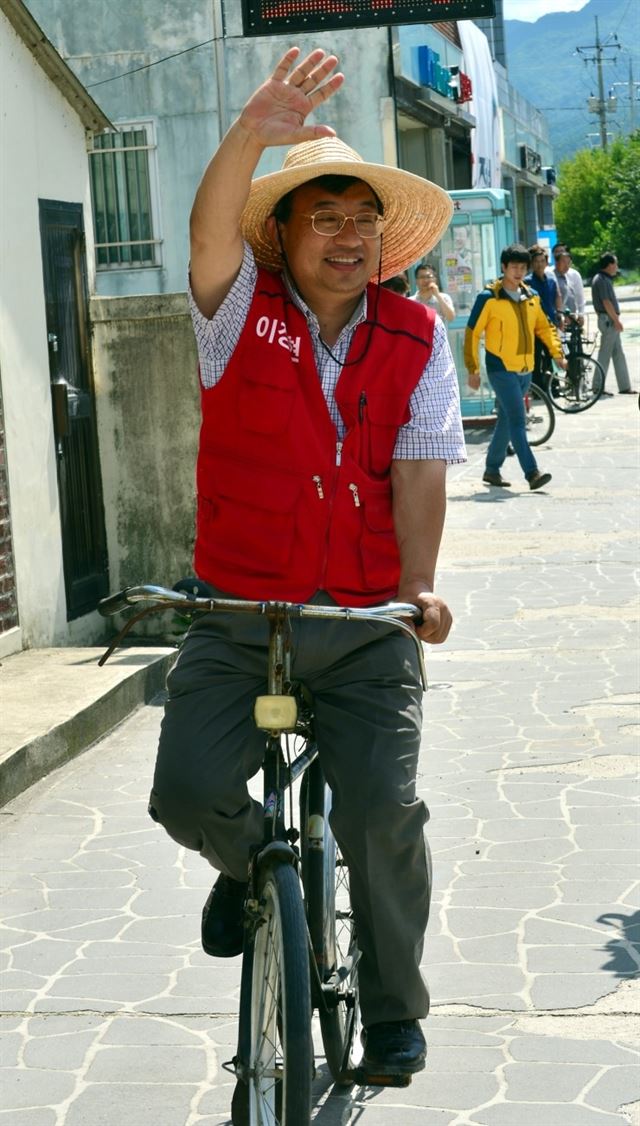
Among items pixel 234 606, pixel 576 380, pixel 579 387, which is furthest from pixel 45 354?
pixel 579 387

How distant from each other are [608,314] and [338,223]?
19896 mm

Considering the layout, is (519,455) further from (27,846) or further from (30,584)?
(27,846)

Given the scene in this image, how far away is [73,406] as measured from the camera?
384 inches

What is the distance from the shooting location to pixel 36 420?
30.2 feet

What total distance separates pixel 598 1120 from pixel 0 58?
6.68 m

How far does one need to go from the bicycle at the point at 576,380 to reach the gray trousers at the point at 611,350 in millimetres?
271

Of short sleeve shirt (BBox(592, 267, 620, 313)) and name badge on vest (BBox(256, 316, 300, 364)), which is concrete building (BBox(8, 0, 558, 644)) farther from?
name badge on vest (BBox(256, 316, 300, 364))

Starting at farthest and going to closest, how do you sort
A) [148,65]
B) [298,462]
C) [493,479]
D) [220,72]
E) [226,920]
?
[148,65]
[220,72]
[493,479]
[226,920]
[298,462]

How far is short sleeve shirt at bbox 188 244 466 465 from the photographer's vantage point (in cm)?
379

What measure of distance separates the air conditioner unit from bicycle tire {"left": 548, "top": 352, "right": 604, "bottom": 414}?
22517 millimetres

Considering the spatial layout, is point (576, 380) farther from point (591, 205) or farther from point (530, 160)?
point (591, 205)

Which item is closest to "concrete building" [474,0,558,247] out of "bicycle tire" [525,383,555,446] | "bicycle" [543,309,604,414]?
"bicycle" [543,309,604,414]

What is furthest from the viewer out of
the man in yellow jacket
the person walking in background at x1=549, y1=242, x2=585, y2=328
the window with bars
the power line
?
the person walking in background at x1=549, y1=242, x2=585, y2=328

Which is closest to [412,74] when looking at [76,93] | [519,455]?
[519,455]
